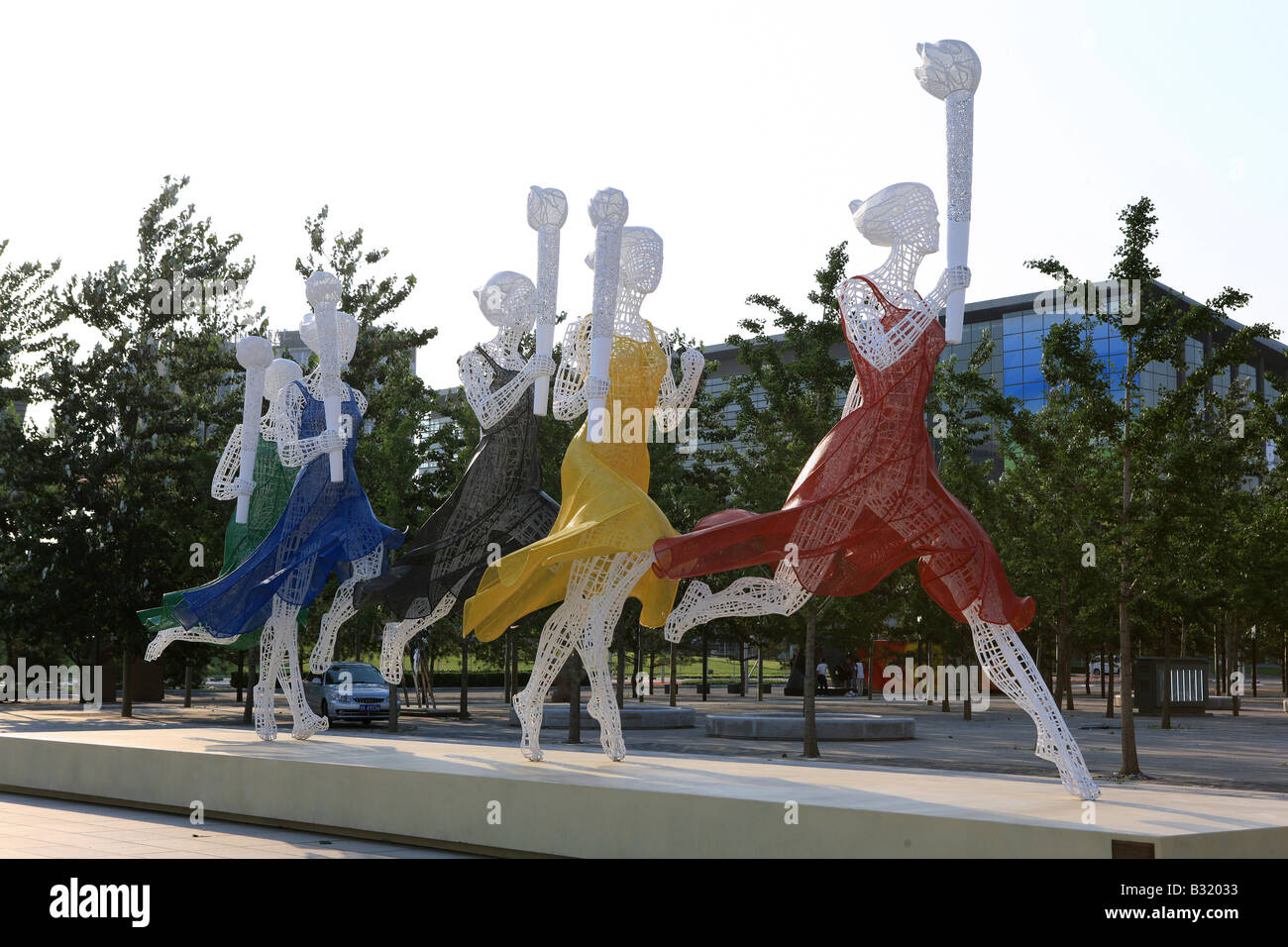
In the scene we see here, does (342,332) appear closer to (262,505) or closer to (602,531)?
(262,505)

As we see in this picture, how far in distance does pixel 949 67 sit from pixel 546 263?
407 centimetres

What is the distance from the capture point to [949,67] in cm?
907

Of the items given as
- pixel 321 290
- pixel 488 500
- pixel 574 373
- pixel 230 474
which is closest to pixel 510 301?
pixel 574 373

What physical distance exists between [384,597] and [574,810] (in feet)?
13.4

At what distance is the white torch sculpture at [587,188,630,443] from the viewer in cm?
1056

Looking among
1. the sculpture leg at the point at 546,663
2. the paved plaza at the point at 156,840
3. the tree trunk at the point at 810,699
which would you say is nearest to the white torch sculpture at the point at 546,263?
the sculpture leg at the point at 546,663

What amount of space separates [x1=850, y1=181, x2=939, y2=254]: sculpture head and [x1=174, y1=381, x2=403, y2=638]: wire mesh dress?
628 centimetres

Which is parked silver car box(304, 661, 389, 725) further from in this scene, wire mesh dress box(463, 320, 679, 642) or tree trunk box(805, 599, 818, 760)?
wire mesh dress box(463, 320, 679, 642)

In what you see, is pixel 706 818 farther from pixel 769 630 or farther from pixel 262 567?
pixel 769 630

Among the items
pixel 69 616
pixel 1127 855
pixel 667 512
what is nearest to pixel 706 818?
pixel 1127 855

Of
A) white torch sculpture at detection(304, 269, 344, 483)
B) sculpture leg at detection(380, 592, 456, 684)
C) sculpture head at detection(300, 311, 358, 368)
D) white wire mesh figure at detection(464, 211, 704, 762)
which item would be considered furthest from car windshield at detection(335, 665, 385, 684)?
white wire mesh figure at detection(464, 211, 704, 762)

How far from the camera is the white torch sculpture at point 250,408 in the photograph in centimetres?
1407

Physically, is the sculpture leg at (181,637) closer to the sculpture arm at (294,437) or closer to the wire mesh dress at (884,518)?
the sculpture arm at (294,437)
